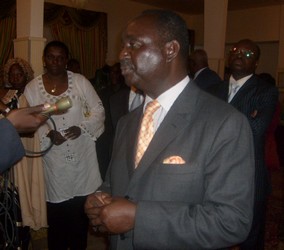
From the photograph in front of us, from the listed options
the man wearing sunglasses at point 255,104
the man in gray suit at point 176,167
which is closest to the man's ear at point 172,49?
the man in gray suit at point 176,167

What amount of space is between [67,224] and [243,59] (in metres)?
1.90

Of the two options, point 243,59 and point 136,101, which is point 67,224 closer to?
point 136,101

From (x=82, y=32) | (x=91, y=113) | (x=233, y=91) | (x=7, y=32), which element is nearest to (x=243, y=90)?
(x=233, y=91)

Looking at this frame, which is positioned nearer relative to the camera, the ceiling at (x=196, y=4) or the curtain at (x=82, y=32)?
the curtain at (x=82, y=32)

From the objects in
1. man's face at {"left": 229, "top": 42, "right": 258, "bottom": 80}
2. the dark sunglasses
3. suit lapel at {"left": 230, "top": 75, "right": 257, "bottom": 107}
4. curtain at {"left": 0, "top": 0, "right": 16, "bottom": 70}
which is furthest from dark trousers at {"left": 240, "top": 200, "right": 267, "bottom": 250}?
curtain at {"left": 0, "top": 0, "right": 16, "bottom": 70}

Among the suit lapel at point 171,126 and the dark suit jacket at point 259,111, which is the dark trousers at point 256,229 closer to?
the dark suit jacket at point 259,111

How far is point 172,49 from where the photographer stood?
55.4 inches

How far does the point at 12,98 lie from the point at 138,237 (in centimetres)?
185

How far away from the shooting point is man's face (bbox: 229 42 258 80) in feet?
9.43

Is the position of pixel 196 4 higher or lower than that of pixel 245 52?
higher

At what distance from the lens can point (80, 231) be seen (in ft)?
10.1

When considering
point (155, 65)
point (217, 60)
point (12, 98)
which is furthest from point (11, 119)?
point (217, 60)

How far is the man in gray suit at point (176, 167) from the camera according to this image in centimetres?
121

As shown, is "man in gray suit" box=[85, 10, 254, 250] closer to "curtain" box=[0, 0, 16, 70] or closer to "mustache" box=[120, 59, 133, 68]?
"mustache" box=[120, 59, 133, 68]
